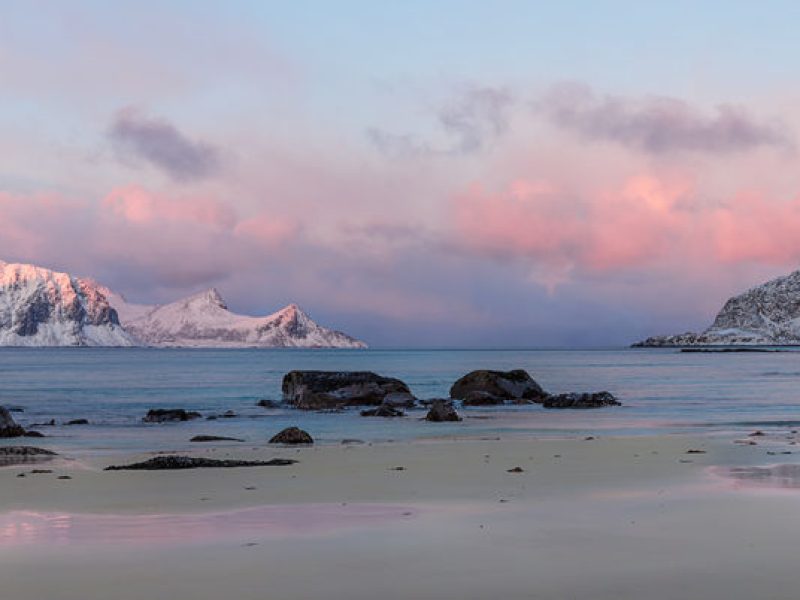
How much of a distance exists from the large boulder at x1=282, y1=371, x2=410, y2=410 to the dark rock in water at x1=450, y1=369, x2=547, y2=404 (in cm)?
350

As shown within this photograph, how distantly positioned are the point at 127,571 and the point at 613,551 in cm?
472

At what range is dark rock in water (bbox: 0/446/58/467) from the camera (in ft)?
72.3

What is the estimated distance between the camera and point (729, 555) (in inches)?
409

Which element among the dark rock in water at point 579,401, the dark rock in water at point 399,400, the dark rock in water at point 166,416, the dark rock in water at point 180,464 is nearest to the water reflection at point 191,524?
the dark rock in water at point 180,464

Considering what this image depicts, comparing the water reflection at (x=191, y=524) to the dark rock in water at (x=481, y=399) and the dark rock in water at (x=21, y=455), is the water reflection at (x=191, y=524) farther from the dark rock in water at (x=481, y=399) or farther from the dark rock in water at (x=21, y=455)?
the dark rock in water at (x=481, y=399)

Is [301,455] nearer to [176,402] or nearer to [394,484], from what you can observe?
[394,484]

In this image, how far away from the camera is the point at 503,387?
53.7 meters

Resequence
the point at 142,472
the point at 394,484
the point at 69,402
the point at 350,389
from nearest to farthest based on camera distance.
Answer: the point at 394,484, the point at 142,472, the point at 350,389, the point at 69,402

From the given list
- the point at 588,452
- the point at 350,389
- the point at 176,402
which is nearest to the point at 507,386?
the point at 350,389

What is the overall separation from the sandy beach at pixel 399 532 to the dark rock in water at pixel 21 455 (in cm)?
187

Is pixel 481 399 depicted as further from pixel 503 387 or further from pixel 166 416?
pixel 166 416

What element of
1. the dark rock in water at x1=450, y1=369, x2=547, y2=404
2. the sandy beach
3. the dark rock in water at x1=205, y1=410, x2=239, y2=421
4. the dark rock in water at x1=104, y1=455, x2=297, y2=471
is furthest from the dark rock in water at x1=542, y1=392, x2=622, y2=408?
the dark rock in water at x1=104, y1=455, x2=297, y2=471

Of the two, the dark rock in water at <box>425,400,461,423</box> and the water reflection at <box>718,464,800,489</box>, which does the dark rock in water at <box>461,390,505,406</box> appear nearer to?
the dark rock in water at <box>425,400,461,423</box>

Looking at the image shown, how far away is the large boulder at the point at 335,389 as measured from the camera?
4944cm
